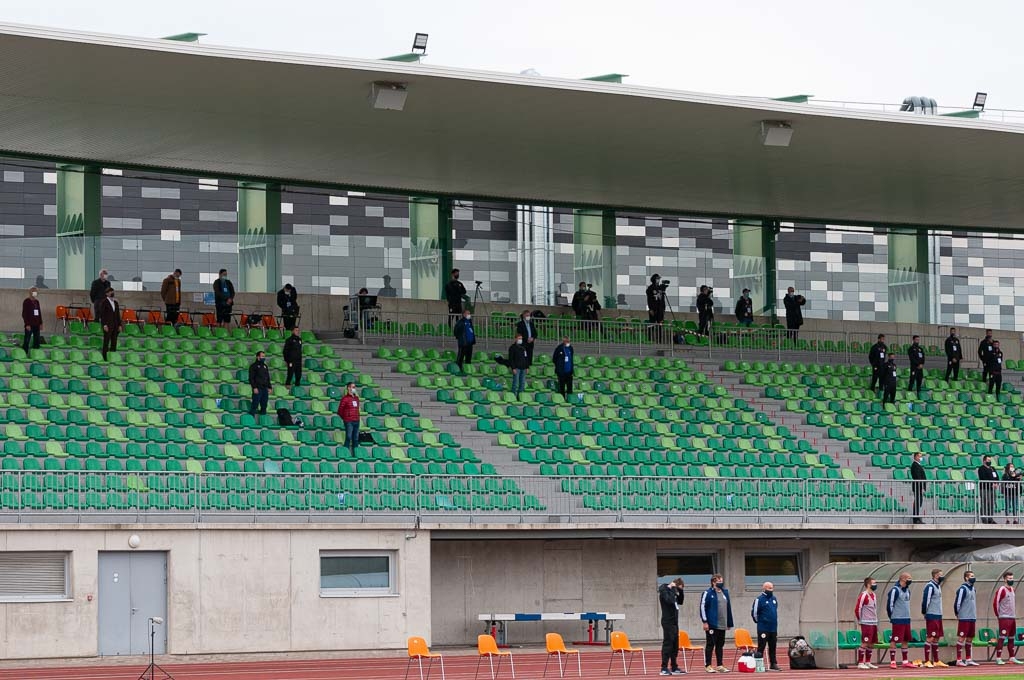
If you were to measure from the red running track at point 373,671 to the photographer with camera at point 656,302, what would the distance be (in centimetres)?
1402

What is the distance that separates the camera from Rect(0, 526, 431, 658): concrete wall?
22.9m

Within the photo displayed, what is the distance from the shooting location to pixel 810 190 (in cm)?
3866

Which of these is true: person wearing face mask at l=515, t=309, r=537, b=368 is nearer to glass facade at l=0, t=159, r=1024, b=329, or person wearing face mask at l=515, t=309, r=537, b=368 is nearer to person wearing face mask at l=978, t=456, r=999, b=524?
glass facade at l=0, t=159, r=1024, b=329

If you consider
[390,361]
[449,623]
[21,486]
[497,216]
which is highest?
[497,216]

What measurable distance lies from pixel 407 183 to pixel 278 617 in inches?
591

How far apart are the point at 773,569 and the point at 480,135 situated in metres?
10.4

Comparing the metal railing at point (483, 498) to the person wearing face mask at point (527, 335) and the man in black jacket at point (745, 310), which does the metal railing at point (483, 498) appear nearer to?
the person wearing face mask at point (527, 335)

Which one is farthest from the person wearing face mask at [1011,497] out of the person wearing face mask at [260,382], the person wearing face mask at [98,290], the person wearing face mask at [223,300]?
the person wearing face mask at [98,290]

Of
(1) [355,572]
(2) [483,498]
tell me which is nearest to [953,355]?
(2) [483,498]

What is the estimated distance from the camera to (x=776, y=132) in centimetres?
3228

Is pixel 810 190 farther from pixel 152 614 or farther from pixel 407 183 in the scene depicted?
pixel 152 614

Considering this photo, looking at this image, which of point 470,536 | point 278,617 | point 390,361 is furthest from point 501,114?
point 278,617

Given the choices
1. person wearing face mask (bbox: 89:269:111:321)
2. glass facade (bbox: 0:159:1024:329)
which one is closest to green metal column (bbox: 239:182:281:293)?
glass facade (bbox: 0:159:1024:329)

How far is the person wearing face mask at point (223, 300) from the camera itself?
33.4 metres
